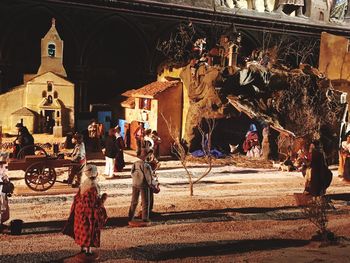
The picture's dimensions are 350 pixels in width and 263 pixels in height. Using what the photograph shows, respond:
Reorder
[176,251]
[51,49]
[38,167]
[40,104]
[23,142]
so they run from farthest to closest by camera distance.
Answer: [51,49]
[40,104]
[23,142]
[38,167]
[176,251]

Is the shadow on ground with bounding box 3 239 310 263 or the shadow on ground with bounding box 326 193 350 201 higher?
the shadow on ground with bounding box 326 193 350 201

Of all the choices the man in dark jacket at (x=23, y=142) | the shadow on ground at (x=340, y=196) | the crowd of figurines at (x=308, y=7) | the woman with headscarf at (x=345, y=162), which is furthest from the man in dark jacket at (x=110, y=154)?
the crowd of figurines at (x=308, y=7)

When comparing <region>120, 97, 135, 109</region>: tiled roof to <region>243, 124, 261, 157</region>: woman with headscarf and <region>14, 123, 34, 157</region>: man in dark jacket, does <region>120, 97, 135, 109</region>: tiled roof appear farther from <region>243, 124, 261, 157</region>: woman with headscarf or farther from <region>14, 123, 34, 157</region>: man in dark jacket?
<region>14, 123, 34, 157</region>: man in dark jacket

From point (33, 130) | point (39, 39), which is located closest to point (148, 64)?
point (39, 39)

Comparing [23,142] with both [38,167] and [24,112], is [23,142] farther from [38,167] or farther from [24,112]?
[24,112]

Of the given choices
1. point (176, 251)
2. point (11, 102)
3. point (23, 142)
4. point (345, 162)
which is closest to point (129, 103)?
point (11, 102)

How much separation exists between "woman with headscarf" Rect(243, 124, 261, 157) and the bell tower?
897 cm

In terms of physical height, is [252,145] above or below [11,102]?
below

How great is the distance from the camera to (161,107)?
20.3 metres

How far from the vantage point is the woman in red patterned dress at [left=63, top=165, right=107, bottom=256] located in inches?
292

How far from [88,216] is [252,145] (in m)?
13.6

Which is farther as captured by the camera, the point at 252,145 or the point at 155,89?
the point at 155,89

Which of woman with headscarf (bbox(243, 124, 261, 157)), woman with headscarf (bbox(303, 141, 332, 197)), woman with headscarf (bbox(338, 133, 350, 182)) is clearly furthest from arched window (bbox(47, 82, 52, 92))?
woman with headscarf (bbox(303, 141, 332, 197))

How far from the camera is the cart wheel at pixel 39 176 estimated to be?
41.5 feet
